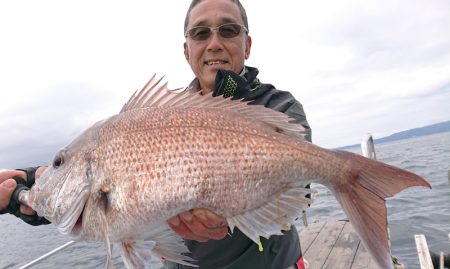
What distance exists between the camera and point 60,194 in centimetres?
217

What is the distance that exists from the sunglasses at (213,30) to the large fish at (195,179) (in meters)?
1.07

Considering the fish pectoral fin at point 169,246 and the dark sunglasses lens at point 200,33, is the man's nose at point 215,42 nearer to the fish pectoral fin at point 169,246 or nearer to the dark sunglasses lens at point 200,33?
the dark sunglasses lens at point 200,33

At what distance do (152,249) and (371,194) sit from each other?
1.36 meters

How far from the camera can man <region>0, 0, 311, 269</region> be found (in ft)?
7.09

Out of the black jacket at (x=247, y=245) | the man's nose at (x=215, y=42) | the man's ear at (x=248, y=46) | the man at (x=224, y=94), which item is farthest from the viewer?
the man's ear at (x=248, y=46)

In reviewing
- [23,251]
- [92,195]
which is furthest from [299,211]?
[23,251]

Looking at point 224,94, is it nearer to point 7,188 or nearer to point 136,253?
point 136,253

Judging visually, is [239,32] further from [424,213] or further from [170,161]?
[424,213]

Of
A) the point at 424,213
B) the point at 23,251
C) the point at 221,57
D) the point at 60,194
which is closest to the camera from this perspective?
the point at 60,194

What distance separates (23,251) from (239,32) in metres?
20.8

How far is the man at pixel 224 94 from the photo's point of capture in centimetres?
216

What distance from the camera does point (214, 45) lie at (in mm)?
2990

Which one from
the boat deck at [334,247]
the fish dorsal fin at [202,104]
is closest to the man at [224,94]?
the fish dorsal fin at [202,104]

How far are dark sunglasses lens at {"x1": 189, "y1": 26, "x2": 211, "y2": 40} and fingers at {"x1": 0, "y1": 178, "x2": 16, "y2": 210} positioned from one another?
1.90 m
